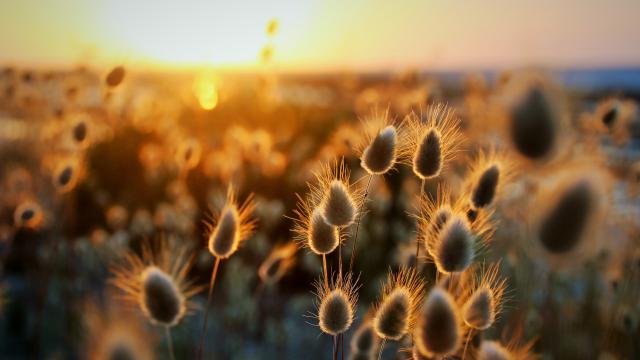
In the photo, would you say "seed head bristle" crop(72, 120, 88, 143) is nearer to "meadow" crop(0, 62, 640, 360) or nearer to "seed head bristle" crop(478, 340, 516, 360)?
"meadow" crop(0, 62, 640, 360)

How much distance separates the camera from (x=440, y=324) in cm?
105

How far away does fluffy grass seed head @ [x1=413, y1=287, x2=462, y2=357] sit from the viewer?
1.05m

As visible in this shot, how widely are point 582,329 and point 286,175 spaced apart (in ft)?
9.55

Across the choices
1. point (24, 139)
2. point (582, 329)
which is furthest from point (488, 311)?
point (24, 139)

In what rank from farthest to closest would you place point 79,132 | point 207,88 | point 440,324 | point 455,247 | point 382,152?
point 207,88
point 79,132
point 382,152
point 455,247
point 440,324

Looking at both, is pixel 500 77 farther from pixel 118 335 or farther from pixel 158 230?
pixel 118 335

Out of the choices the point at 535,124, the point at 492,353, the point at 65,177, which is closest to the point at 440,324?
the point at 492,353

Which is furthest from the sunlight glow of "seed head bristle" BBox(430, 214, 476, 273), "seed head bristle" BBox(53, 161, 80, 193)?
"seed head bristle" BBox(430, 214, 476, 273)

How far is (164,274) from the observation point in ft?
4.15

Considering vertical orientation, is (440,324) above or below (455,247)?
below

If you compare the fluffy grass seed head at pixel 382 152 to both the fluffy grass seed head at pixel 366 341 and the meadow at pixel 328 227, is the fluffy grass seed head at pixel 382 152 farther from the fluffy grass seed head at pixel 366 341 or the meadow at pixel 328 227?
the fluffy grass seed head at pixel 366 341

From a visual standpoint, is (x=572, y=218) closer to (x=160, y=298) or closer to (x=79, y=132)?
(x=160, y=298)

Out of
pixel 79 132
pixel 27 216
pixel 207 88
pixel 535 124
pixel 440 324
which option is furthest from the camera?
pixel 207 88

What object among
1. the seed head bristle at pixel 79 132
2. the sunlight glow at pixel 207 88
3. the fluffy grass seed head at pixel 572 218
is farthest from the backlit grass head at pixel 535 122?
the sunlight glow at pixel 207 88
